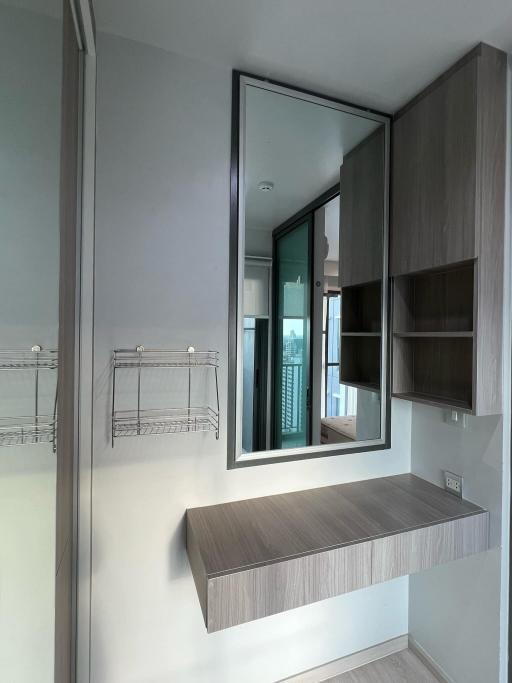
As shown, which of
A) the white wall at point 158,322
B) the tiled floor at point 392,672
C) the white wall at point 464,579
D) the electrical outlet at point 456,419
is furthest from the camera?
the tiled floor at point 392,672

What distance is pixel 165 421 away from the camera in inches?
52.0

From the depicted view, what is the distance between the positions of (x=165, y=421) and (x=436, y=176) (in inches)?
59.8

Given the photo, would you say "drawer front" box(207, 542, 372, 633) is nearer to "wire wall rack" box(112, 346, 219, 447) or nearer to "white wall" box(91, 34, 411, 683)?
"white wall" box(91, 34, 411, 683)

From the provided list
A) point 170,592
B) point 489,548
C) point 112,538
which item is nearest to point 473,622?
point 489,548

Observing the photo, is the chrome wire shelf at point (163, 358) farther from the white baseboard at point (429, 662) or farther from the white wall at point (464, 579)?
the white baseboard at point (429, 662)

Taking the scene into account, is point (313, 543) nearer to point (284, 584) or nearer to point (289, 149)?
point (284, 584)

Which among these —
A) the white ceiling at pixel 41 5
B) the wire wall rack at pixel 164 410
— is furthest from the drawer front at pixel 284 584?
the white ceiling at pixel 41 5

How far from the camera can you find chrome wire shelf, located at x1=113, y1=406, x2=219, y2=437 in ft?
4.19

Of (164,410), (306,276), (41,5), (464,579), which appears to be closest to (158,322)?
(164,410)

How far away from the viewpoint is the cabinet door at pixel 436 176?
50.8 inches

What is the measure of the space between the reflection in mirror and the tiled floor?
1433 millimetres

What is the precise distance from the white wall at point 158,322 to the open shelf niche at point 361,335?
629 millimetres

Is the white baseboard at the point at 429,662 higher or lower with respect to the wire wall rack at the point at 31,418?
lower

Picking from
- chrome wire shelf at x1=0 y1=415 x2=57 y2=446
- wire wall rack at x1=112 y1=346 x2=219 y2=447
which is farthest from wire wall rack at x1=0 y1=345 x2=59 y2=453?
wire wall rack at x1=112 y1=346 x2=219 y2=447
